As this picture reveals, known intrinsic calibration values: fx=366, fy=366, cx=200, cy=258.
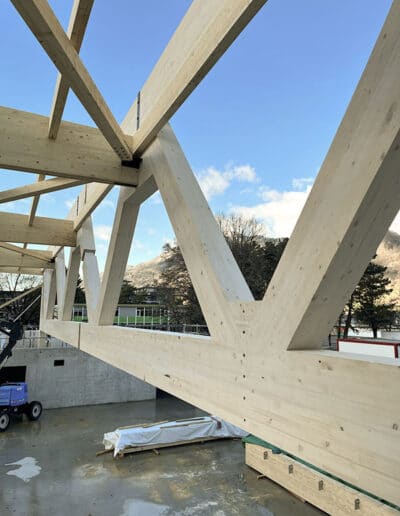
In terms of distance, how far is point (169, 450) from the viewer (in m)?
11.6

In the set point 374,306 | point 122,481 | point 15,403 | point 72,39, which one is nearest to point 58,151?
point 72,39

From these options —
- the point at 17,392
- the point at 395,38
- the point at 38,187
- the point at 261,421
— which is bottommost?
the point at 17,392

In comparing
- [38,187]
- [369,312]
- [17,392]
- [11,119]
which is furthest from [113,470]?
[369,312]

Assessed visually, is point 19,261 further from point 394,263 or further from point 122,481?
point 394,263

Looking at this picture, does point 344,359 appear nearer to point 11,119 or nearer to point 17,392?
point 11,119

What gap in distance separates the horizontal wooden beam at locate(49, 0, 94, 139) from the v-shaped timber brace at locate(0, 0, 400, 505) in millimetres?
11

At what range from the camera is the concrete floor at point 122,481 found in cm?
791

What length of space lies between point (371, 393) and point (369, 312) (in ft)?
88.6

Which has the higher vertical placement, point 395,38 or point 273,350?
point 395,38

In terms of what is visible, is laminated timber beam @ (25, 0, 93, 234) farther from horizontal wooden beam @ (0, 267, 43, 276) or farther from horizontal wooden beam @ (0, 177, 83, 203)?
horizontal wooden beam @ (0, 267, 43, 276)

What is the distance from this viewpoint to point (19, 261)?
9.62 meters

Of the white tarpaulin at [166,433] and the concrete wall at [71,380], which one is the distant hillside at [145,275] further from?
the white tarpaulin at [166,433]

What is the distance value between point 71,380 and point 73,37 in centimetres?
1678

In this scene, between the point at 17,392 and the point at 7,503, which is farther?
the point at 17,392
